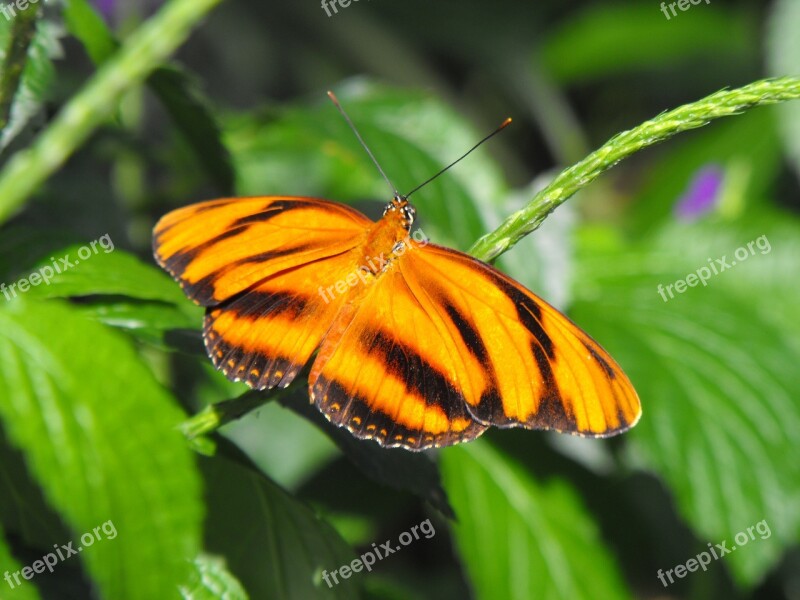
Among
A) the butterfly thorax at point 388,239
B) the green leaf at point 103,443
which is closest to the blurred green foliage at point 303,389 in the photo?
the green leaf at point 103,443

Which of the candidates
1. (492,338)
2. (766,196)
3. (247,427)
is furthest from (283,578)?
(766,196)

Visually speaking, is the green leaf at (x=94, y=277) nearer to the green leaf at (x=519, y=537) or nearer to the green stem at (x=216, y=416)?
the green stem at (x=216, y=416)

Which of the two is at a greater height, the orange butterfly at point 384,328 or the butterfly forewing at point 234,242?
the butterfly forewing at point 234,242

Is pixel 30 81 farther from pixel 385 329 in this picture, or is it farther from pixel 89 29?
pixel 385 329

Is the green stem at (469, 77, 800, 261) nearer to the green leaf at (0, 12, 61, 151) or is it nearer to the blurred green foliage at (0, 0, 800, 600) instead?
the blurred green foliage at (0, 0, 800, 600)

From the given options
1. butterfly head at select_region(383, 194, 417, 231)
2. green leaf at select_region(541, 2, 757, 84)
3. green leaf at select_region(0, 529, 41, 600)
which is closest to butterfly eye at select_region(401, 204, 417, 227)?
butterfly head at select_region(383, 194, 417, 231)

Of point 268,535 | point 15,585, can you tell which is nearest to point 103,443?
point 15,585
